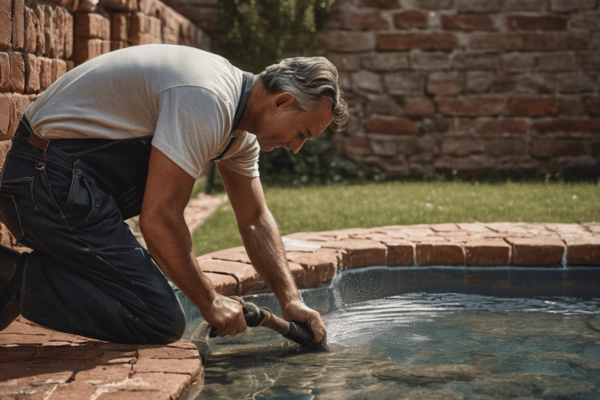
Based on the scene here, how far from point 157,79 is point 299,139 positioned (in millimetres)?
502

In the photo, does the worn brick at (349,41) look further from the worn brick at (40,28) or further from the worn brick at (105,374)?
the worn brick at (105,374)

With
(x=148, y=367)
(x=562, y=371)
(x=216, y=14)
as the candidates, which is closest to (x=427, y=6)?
(x=216, y=14)

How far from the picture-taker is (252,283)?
9.95ft

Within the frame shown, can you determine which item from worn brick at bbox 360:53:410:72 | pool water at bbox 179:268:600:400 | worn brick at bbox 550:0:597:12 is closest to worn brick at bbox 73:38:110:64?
pool water at bbox 179:268:600:400

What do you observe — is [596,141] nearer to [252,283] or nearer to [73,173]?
[252,283]

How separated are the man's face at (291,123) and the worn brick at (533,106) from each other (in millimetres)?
5648

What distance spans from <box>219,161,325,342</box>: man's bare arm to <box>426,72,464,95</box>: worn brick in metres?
5.15

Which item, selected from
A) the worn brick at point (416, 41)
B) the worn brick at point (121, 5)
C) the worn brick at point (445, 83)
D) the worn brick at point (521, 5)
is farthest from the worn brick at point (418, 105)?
the worn brick at point (121, 5)

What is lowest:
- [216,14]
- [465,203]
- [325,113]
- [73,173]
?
[465,203]

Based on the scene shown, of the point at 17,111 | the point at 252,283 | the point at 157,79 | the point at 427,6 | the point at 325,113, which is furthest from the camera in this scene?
the point at 427,6

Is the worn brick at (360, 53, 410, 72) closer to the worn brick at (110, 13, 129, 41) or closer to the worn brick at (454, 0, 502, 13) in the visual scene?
the worn brick at (454, 0, 502, 13)

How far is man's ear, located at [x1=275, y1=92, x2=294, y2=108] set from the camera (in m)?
2.13

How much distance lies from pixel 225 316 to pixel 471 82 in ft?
19.4

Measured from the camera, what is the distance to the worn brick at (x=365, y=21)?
7.29m
